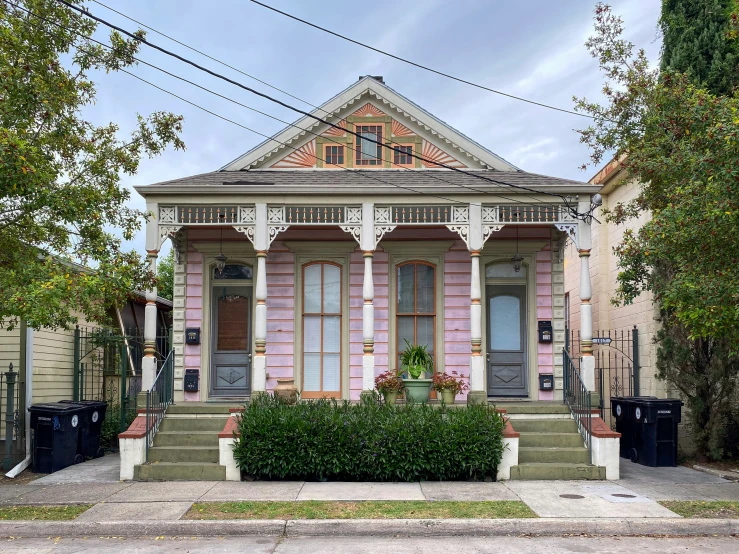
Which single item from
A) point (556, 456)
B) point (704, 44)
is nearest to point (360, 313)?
point (556, 456)

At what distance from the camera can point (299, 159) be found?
14516 millimetres

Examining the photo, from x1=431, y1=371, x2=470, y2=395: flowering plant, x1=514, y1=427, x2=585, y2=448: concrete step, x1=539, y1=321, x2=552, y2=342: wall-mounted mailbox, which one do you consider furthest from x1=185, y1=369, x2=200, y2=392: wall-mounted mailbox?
x1=539, y1=321, x2=552, y2=342: wall-mounted mailbox

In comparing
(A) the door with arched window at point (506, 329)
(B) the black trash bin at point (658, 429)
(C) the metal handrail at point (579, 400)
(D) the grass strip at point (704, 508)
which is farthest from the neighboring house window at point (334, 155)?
(D) the grass strip at point (704, 508)

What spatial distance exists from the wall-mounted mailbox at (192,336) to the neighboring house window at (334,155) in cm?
405

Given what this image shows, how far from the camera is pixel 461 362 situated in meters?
14.0

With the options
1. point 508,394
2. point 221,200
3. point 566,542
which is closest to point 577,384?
point 508,394

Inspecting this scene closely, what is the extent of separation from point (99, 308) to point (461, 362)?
6.56m

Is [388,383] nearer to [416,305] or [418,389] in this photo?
[418,389]

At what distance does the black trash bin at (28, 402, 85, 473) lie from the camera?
39.6 feet

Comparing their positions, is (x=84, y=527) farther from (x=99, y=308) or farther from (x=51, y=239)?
(x=51, y=239)

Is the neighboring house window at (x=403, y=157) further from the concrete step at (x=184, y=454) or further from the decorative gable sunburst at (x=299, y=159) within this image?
the concrete step at (x=184, y=454)

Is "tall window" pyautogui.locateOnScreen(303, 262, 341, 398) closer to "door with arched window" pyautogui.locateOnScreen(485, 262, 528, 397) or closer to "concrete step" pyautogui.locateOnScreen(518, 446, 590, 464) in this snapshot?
"door with arched window" pyautogui.locateOnScreen(485, 262, 528, 397)

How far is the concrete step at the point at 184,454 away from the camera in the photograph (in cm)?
1145

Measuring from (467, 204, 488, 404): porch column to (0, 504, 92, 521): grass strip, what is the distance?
601cm
